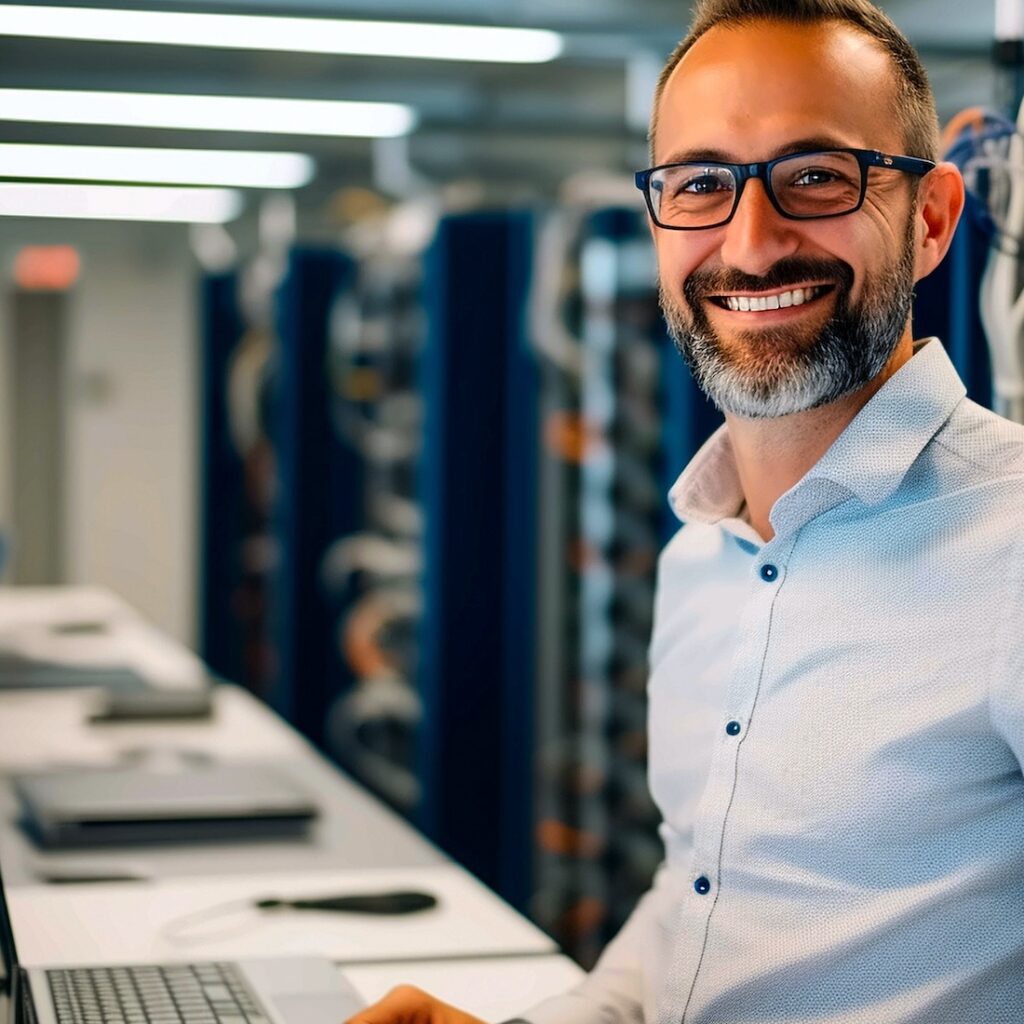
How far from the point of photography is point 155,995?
165 centimetres

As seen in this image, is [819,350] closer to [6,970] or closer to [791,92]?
[791,92]

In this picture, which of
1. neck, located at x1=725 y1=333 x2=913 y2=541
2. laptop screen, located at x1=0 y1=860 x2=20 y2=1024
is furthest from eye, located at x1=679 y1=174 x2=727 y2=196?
laptop screen, located at x1=0 y1=860 x2=20 y2=1024

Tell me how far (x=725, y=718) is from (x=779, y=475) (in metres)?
0.24

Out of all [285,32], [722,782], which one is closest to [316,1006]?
[722,782]

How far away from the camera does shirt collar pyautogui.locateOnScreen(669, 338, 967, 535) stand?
143cm

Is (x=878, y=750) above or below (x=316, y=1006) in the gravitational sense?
above

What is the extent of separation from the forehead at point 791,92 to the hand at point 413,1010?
834 millimetres

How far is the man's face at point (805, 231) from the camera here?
1.47 m

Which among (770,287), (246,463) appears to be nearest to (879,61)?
(770,287)

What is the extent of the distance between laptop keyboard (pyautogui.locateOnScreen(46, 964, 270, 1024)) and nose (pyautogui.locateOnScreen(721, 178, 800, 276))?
86 centimetres

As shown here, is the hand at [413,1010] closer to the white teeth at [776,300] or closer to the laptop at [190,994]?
the laptop at [190,994]

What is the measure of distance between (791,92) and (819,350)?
0.76 ft

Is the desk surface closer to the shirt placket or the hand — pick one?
the hand

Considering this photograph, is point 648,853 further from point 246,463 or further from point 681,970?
point 246,463
